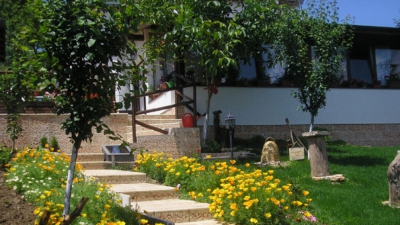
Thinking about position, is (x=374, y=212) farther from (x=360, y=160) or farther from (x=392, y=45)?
(x=392, y=45)

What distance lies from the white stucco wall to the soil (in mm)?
7861

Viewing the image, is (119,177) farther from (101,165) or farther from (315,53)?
(315,53)

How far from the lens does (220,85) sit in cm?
1452

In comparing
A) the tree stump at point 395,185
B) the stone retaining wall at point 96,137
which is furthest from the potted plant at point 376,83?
the tree stump at point 395,185

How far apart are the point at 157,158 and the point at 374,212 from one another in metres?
4.40

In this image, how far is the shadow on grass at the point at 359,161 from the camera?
460 inches

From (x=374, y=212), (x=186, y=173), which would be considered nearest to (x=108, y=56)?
(x=186, y=173)

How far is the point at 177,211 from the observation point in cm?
762

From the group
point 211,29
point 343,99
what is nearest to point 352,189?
point 211,29

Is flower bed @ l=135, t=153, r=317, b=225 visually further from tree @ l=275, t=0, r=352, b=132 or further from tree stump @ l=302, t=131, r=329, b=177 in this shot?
tree @ l=275, t=0, r=352, b=132

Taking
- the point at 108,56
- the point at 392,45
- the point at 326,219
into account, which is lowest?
the point at 326,219

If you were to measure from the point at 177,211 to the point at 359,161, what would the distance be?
6.00 m

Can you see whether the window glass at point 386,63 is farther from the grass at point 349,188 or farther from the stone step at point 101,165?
the stone step at point 101,165

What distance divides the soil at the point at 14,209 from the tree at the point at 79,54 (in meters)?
0.78
